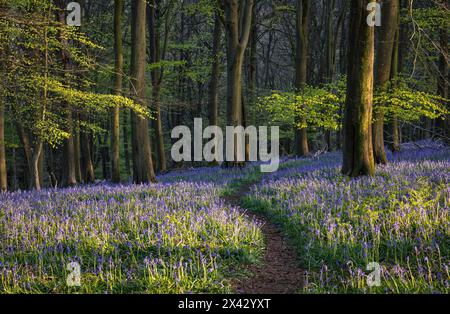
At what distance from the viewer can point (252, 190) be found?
36.4 ft

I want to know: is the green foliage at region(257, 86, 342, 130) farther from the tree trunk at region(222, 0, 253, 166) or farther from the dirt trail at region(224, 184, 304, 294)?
the dirt trail at region(224, 184, 304, 294)

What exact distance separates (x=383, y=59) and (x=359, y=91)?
387cm

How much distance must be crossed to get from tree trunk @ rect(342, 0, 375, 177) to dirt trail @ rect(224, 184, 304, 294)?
4.25 meters

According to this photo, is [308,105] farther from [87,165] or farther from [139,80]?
[87,165]

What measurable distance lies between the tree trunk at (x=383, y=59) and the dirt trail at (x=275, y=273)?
23.5ft

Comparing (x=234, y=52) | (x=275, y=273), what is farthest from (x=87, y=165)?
(x=275, y=273)

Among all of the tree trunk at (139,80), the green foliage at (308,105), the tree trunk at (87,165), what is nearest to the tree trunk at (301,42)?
the green foliage at (308,105)

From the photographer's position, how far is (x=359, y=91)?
10.0 metres

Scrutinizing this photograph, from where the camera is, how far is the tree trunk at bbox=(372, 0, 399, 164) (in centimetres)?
1275

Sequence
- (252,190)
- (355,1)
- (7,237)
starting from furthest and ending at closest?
(252,190) → (355,1) → (7,237)

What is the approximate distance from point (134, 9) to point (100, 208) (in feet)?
27.7
